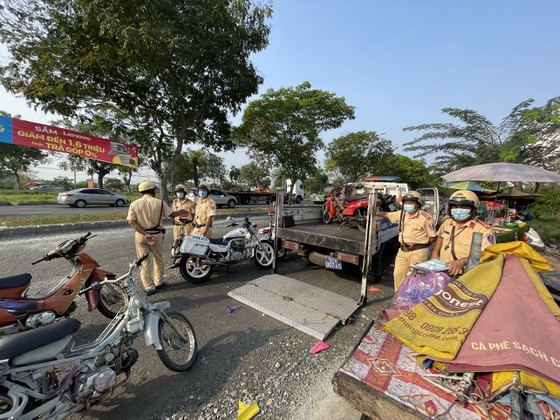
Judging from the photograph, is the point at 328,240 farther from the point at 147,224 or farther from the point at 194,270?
the point at 147,224

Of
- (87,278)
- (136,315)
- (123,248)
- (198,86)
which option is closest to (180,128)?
(198,86)

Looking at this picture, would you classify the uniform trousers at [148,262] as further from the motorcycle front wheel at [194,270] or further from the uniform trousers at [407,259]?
the uniform trousers at [407,259]

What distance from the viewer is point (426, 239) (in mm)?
3125

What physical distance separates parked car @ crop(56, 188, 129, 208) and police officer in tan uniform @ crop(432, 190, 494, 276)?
18.4 meters

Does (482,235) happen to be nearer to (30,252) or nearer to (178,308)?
(178,308)

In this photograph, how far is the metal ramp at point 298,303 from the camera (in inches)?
118

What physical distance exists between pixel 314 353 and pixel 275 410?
771 millimetres

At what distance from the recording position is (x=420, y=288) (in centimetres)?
207

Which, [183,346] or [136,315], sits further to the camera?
[183,346]

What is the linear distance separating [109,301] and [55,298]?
2.05ft

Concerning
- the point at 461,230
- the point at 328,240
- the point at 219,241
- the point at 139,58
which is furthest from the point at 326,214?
the point at 139,58

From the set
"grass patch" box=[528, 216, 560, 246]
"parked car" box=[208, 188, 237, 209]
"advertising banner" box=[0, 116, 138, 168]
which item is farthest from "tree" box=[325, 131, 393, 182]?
"advertising banner" box=[0, 116, 138, 168]

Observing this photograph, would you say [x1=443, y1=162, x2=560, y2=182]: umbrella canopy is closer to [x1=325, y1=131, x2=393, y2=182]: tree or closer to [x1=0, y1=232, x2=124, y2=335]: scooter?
[x1=0, y1=232, x2=124, y2=335]: scooter

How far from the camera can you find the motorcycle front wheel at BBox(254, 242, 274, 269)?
5.04 metres
